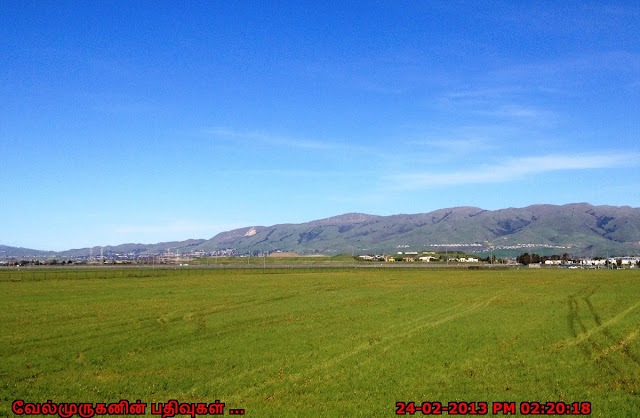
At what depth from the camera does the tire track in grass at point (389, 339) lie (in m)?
17.8

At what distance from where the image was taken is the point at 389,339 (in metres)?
25.5

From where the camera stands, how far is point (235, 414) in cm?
1441

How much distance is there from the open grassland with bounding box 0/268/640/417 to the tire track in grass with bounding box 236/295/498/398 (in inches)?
2.6

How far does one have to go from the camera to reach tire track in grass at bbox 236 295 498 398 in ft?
58.3

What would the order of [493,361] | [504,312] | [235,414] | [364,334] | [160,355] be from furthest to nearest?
[504,312]
[364,334]
[160,355]
[493,361]
[235,414]

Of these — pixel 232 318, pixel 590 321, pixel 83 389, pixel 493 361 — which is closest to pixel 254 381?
pixel 83 389

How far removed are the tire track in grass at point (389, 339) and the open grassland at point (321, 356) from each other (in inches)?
2.6

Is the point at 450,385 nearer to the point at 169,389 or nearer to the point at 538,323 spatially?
the point at 169,389

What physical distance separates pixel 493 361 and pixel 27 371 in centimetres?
1529
